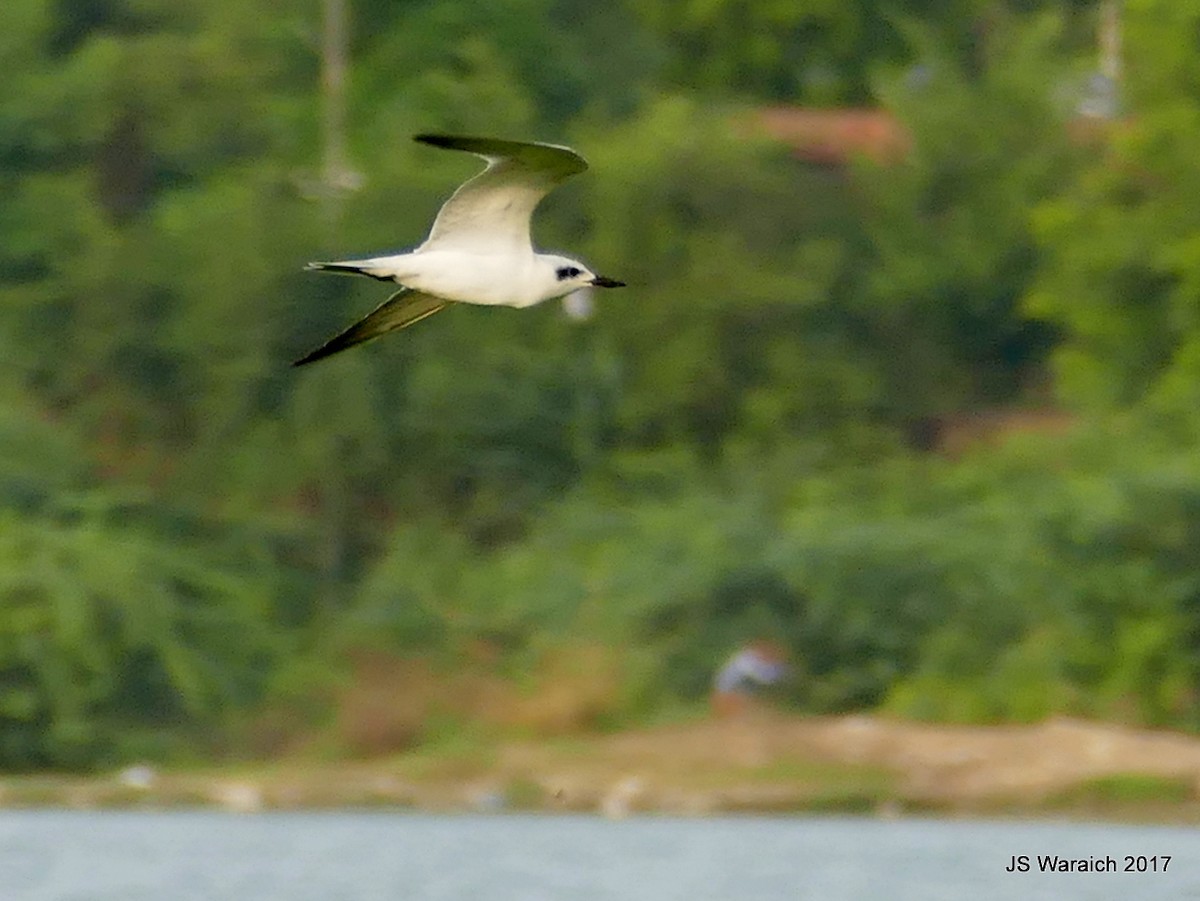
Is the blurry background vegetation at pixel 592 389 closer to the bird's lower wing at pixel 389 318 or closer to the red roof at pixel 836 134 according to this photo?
the red roof at pixel 836 134

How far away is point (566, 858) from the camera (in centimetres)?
1880

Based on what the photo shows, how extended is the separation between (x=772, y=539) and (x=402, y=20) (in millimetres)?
10426

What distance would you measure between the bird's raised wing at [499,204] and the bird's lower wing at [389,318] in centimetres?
39

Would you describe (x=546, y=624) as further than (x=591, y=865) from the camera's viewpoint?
Yes

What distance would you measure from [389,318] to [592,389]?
16615mm

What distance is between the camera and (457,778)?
22.4 meters

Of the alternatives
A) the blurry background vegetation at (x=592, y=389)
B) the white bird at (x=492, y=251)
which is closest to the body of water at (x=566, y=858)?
the blurry background vegetation at (x=592, y=389)

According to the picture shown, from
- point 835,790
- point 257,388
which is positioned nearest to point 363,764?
point 835,790

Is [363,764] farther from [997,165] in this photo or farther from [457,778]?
[997,165]

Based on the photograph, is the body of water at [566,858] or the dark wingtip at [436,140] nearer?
the dark wingtip at [436,140]

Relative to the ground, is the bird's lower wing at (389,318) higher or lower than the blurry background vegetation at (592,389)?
lower

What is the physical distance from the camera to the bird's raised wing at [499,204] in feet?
33.7

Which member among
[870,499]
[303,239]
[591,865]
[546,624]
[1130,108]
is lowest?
[591,865]

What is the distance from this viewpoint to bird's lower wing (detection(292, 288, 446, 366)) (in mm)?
10977
